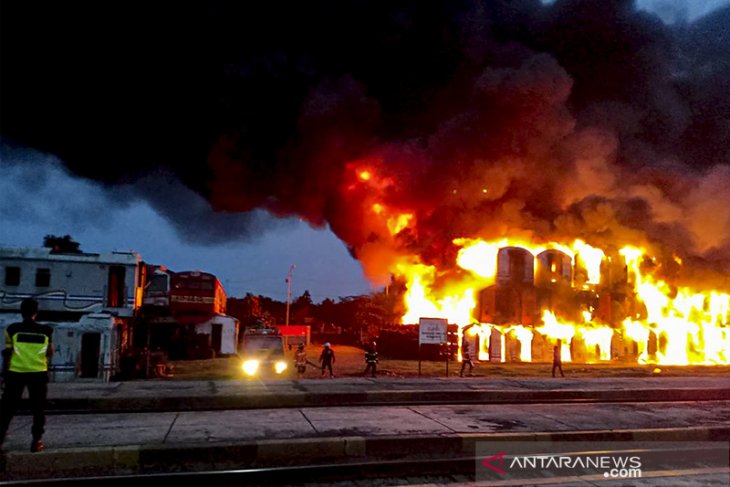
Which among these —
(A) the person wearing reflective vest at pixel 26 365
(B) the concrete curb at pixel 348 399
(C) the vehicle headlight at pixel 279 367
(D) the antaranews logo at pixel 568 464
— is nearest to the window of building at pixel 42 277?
(C) the vehicle headlight at pixel 279 367

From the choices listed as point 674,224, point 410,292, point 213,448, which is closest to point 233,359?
point 410,292

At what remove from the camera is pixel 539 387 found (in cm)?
1634

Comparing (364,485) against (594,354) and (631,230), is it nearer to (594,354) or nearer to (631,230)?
(594,354)

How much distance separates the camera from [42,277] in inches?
920

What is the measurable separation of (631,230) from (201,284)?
3098cm

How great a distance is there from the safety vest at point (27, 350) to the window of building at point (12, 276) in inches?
717

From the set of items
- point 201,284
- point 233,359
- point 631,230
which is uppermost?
point 631,230

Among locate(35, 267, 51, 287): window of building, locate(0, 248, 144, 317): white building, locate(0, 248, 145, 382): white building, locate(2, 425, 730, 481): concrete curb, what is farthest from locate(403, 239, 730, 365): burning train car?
locate(2, 425, 730, 481): concrete curb

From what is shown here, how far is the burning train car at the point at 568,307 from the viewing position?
3688 cm

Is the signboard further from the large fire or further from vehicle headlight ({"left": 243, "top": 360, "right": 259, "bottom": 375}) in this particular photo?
the large fire

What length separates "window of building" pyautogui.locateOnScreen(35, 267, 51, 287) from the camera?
76.4ft

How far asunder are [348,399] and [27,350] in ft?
25.2

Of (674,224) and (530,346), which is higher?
(674,224)

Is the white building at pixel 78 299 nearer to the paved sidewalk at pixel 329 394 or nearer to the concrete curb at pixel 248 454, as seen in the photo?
the paved sidewalk at pixel 329 394
